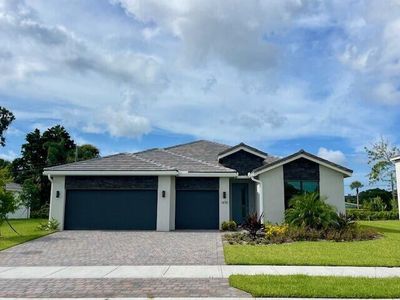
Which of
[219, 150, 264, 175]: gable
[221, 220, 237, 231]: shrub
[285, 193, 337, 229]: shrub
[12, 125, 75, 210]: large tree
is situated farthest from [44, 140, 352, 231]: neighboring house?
[12, 125, 75, 210]: large tree

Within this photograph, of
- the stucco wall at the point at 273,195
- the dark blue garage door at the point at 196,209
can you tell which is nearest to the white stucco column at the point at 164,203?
the dark blue garage door at the point at 196,209

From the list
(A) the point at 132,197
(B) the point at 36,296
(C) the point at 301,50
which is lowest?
(B) the point at 36,296

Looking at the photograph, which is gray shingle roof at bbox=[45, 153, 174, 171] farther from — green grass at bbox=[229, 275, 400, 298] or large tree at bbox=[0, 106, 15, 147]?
large tree at bbox=[0, 106, 15, 147]

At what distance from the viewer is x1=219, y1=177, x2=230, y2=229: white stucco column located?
69.7 ft

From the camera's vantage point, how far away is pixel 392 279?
28.3 ft

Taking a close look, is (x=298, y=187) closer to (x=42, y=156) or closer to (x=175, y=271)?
(x=175, y=271)

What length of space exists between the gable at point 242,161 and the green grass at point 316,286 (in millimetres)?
15710

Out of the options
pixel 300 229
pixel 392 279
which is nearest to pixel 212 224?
pixel 300 229

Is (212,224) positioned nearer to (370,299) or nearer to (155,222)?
(155,222)

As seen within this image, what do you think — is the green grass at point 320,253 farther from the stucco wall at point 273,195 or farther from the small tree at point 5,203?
the small tree at point 5,203

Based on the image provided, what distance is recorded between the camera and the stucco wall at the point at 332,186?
21.0 meters

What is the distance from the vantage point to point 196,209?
2161 cm

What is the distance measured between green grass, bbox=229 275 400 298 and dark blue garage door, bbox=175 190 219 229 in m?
12.6

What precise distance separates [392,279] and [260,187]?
13.0 m
